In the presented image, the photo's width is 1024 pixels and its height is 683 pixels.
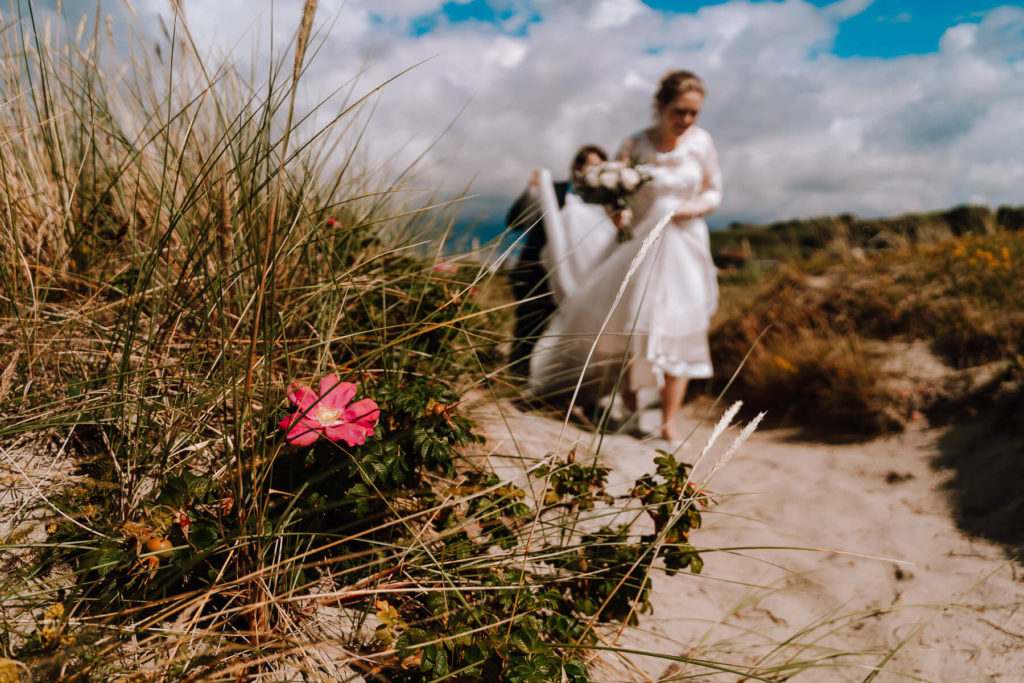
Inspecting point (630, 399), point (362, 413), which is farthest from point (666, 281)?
point (362, 413)

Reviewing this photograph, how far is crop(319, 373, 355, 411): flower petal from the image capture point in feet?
3.85

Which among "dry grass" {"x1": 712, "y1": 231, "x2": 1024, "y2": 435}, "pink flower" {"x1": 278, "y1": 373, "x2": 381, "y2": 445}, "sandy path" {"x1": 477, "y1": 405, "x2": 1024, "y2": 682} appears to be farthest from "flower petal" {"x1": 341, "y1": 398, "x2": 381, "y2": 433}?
"dry grass" {"x1": 712, "y1": 231, "x2": 1024, "y2": 435}

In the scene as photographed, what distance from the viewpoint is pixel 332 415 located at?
1.14 m

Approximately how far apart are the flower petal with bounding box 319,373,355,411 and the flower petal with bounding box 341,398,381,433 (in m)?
0.02

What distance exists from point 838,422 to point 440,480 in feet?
→ 10.8

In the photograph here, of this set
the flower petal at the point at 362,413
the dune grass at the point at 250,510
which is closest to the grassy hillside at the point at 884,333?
the dune grass at the point at 250,510

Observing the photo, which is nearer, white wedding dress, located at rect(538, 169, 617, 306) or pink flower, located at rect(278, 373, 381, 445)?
pink flower, located at rect(278, 373, 381, 445)

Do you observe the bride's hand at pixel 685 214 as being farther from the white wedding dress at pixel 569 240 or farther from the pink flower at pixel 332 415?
the pink flower at pixel 332 415

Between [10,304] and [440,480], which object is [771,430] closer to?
[440,480]

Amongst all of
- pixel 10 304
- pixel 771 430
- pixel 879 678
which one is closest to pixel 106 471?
pixel 10 304

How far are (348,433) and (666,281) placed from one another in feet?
9.34

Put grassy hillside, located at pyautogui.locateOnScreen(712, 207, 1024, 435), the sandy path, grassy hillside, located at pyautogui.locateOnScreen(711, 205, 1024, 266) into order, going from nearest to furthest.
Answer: the sandy path < grassy hillside, located at pyautogui.locateOnScreen(712, 207, 1024, 435) < grassy hillside, located at pyautogui.locateOnScreen(711, 205, 1024, 266)

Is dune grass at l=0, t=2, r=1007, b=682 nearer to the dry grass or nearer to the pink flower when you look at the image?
the pink flower

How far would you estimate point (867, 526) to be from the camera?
2359 millimetres
